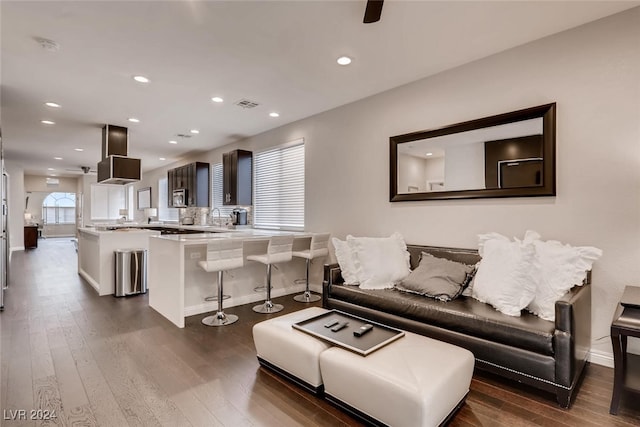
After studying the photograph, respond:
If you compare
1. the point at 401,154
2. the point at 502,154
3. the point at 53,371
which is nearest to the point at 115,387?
the point at 53,371

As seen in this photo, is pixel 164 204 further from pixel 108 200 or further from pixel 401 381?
pixel 401 381

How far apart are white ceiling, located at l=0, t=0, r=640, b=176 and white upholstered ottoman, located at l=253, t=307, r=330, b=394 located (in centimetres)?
243

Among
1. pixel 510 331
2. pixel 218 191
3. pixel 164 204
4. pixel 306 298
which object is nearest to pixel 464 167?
pixel 510 331

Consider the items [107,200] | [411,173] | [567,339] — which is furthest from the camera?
[107,200]

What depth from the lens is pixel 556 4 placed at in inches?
95.1

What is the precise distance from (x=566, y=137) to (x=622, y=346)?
170 centimetres

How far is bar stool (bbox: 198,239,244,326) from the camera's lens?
11.3 feet

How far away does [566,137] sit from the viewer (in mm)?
2766

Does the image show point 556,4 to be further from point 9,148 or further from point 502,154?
point 9,148

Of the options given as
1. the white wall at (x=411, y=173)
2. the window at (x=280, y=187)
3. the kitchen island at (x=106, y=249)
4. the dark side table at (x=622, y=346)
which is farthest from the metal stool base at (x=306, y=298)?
the dark side table at (x=622, y=346)

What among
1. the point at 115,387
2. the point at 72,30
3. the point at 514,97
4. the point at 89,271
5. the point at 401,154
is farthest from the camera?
the point at 89,271

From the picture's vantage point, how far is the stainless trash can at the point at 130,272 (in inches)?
186

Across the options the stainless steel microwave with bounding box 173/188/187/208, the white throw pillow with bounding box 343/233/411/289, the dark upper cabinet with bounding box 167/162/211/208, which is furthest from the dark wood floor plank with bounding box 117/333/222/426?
the stainless steel microwave with bounding box 173/188/187/208

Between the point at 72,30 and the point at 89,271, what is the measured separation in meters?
4.41
